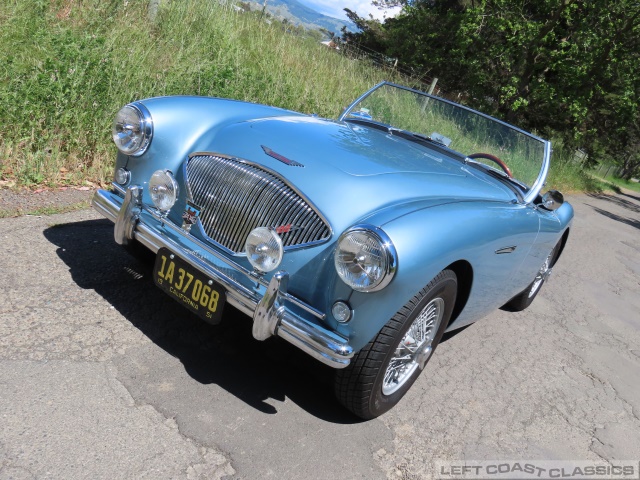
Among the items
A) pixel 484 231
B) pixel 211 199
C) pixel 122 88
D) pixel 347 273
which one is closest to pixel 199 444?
pixel 347 273

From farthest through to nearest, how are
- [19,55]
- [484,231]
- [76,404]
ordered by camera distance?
[19,55]
[484,231]
[76,404]

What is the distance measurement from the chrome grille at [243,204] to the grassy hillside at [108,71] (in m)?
2.26

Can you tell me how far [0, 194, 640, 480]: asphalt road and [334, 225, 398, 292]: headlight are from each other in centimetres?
76

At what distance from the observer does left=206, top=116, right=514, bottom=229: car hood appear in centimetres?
271

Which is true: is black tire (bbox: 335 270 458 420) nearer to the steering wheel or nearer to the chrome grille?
the chrome grille

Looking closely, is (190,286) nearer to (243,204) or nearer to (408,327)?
(243,204)

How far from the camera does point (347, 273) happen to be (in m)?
2.36

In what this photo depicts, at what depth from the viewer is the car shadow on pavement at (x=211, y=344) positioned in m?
2.78

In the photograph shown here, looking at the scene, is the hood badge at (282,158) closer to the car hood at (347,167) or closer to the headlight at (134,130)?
the car hood at (347,167)

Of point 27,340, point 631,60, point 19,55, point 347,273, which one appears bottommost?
point 27,340

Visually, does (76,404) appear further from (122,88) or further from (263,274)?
(122,88)

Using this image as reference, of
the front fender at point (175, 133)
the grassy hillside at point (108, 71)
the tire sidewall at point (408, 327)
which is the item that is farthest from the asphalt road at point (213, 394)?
the grassy hillside at point (108, 71)

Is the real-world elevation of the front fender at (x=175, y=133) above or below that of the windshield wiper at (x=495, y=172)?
below

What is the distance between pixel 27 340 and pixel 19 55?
353 centimetres
